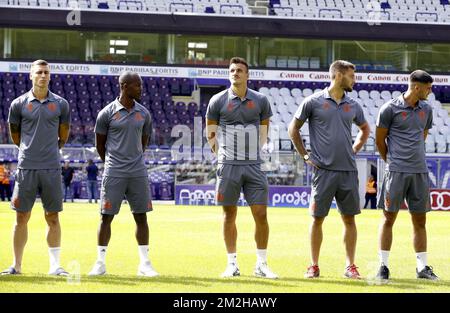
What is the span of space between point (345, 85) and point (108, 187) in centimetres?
276

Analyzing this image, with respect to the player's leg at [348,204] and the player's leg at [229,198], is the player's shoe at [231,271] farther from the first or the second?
the player's leg at [348,204]

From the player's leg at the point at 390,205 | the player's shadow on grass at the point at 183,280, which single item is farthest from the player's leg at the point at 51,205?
the player's leg at the point at 390,205

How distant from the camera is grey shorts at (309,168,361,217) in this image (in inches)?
411

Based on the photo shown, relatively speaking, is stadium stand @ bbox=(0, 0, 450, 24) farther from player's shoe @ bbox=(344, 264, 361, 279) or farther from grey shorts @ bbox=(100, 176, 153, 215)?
player's shoe @ bbox=(344, 264, 361, 279)

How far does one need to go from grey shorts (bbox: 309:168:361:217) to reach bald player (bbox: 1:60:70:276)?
110 inches

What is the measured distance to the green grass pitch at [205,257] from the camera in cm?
932

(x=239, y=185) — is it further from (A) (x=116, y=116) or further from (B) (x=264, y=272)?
(A) (x=116, y=116)

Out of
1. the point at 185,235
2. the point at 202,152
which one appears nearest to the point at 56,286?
the point at 185,235

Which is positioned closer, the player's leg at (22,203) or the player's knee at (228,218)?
the player's leg at (22,203)

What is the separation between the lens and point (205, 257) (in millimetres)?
13500

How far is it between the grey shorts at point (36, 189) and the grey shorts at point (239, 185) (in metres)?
1.74

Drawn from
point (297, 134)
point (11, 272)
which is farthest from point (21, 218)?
point (297, 134)

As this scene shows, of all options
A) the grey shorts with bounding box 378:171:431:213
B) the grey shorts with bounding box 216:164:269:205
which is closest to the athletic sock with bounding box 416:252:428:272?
the grey shorts with bounding box 378:171:431:213

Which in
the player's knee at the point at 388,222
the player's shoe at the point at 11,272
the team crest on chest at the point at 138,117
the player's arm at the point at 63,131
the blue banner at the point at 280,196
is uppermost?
the team crest on chest at the point at 138,117
